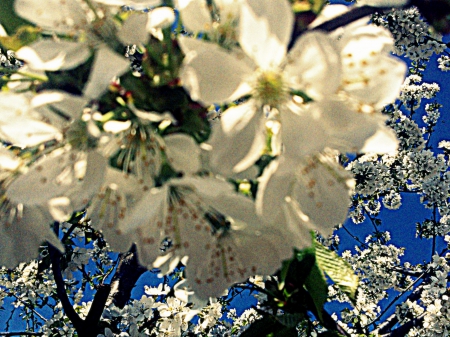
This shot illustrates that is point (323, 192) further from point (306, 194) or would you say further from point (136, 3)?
point (136, 3)

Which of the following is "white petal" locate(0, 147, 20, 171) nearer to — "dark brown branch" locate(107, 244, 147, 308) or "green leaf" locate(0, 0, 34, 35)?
"green leaf" locate(0, 0, 34, 35)

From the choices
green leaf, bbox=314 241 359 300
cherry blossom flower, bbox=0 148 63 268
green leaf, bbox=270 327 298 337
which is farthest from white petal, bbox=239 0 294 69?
green leaf, bbox=270 327 298 337

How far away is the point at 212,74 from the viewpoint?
71 centimetres

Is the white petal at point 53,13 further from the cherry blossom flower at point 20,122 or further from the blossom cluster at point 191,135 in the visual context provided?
the cherry blossom flower at point 20,122

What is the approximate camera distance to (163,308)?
3.21 m

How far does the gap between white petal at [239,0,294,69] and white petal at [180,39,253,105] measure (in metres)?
0.04

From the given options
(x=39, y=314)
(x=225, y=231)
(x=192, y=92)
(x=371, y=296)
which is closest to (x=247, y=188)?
(x=225, y=231)

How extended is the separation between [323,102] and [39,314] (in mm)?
4161

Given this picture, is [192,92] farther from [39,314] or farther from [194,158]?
[39,314]

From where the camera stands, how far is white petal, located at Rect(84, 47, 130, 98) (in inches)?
26.4

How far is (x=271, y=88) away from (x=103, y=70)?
→ 11.0 inches

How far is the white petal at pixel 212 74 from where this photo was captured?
698 millimetres

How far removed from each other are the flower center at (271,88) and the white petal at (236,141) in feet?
0.15

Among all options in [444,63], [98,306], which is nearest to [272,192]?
[98,306]
